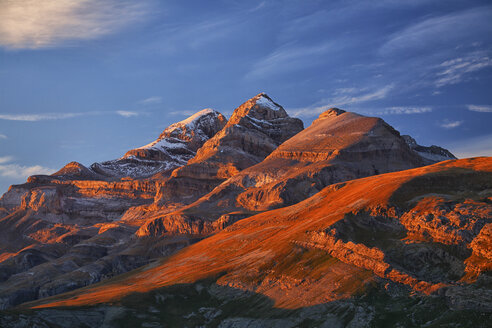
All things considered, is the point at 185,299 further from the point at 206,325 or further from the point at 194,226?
the point at 194,226

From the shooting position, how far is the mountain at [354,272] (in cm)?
8725

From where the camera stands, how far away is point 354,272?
10119 cm

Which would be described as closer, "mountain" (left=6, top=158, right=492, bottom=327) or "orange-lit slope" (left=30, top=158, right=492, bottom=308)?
"mountain" (left=6, top=158, right=492, bottom=327)

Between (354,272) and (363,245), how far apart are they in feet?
22.4

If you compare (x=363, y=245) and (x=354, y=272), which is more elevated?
(x=363, y=245)

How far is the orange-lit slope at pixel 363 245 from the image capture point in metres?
96.3

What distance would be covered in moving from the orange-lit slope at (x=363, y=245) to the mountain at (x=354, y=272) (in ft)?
0.77

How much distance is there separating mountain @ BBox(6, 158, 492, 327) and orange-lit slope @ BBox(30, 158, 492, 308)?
23 cm

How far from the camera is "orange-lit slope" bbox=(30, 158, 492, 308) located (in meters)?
96.3

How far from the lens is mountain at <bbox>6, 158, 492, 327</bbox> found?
87250 millimetres

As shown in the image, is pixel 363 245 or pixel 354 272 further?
pixel 363 245

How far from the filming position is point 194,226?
196 m

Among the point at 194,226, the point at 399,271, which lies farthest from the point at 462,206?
the point at 194,226

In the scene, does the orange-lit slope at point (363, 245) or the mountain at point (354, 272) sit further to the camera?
the orange-lit slope at point (363, 245)
